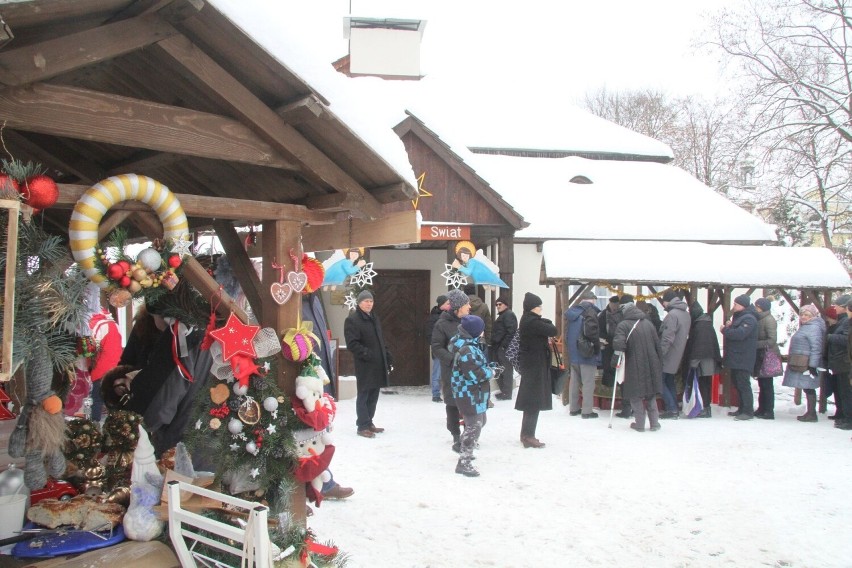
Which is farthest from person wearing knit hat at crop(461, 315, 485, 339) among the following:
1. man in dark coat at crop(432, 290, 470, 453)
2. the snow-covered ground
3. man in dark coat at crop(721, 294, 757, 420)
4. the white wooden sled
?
man in dark coat at crop(721, 294, 757, 420)

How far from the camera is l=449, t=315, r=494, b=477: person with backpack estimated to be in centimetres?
714

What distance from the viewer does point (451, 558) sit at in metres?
5.26

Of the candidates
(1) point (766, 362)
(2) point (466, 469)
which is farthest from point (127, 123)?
(1) point (766, 362)

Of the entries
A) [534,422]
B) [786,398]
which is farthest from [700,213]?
[534,422]

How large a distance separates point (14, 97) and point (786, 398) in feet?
43.3

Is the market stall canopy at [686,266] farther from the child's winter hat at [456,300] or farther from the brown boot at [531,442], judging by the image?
the child's winter hat at [456,300]

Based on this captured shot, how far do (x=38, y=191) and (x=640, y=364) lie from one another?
820 cm

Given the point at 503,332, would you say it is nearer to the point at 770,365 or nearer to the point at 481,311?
the point at 481,311

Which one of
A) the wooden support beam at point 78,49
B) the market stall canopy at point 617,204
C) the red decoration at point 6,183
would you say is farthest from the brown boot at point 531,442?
the market stall canopy at point 617,204

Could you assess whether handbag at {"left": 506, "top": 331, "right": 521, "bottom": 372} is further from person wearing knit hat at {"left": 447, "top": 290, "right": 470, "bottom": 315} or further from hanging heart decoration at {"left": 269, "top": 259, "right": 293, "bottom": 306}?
hanging heart decoration at {"left": 269, "top": 259, "right": 293, "bottom": 306}

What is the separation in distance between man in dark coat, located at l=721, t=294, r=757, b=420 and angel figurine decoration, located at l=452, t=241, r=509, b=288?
373 cm

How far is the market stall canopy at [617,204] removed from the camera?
16844 millimetres

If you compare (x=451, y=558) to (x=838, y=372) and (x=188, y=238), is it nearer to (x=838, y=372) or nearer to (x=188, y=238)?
(x=188, y=238)

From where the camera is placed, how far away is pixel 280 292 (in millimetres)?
4102
